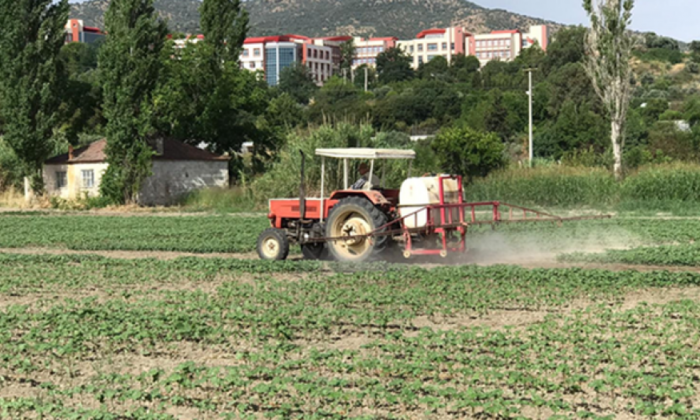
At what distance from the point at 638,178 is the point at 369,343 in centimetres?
2517

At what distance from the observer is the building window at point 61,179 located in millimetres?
43375

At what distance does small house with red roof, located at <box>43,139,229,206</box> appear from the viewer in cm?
4200

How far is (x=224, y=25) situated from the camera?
47562 mm

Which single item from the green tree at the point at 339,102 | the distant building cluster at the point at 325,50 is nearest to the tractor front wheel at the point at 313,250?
the green tree at the point at 339,102

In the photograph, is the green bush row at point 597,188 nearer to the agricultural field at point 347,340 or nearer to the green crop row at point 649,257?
the green crop row at point 649,257

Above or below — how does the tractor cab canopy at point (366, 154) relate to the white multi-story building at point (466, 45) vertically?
below

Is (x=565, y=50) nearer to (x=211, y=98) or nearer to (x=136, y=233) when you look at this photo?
(x=211, y=98)

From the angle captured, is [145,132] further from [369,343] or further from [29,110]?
[369,343]

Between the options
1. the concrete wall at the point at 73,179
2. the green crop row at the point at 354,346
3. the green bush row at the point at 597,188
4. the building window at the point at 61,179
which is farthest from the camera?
the building window at the point at 61,179

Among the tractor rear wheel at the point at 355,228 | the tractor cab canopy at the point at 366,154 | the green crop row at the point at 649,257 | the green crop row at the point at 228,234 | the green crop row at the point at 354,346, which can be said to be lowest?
the green crop row at the point at 354,346

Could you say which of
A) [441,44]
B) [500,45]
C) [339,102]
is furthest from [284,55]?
[339,102]

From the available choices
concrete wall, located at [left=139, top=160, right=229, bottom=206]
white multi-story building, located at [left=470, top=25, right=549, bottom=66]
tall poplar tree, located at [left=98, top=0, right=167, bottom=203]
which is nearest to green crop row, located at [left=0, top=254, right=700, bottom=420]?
tall poplar tree, located at [left=98, top=0, right=167, bottom=203]

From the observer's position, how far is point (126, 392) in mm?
8047

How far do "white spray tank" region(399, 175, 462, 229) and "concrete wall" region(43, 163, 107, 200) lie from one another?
27778mm
